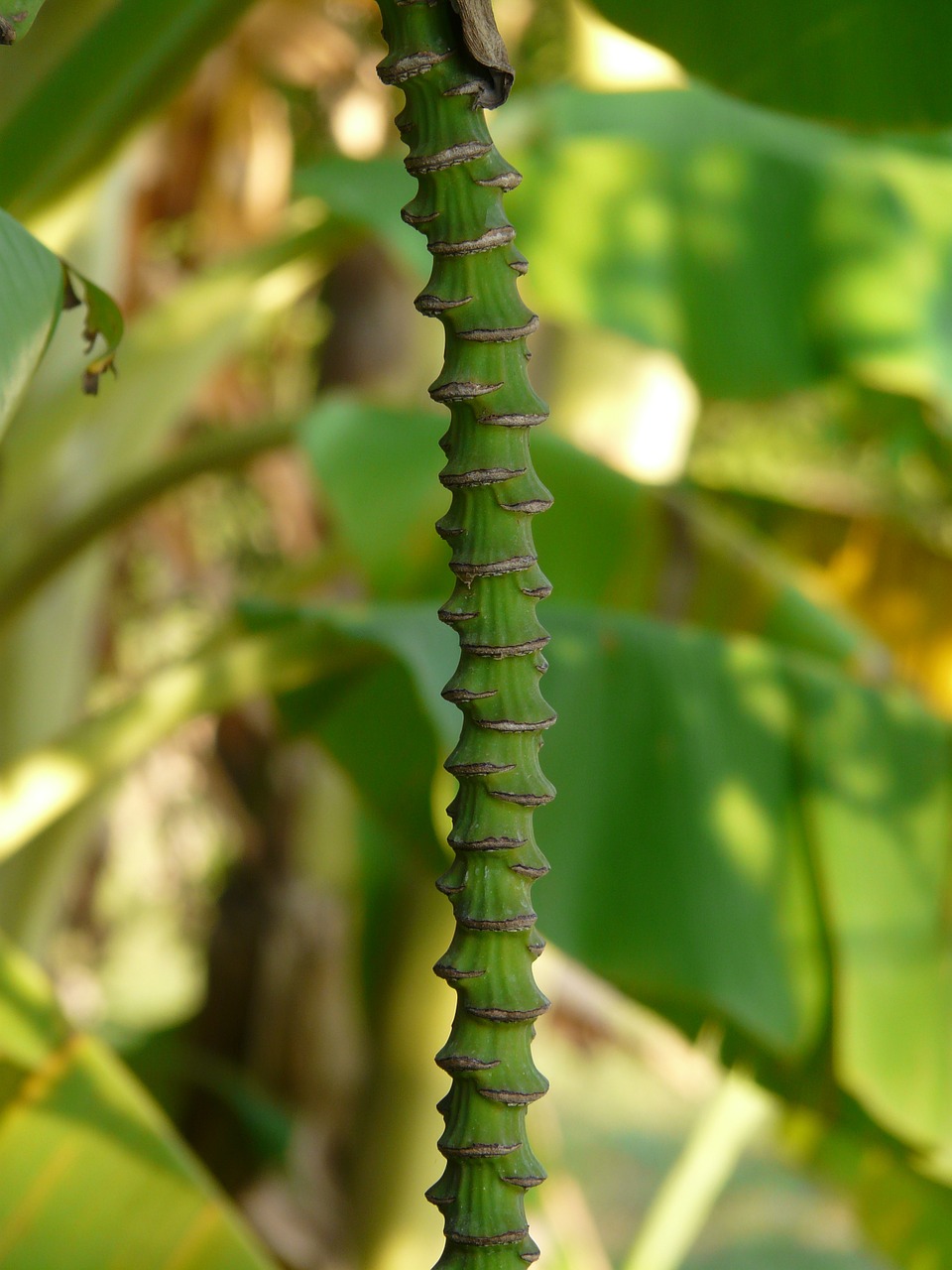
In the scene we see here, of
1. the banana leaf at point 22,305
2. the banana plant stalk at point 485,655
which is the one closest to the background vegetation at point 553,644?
the banana leaf at point 22,305

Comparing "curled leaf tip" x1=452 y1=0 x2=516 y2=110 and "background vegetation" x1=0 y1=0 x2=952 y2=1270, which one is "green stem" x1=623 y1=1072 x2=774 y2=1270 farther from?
"curled leaf tip" x1=452 y1=0 x2=516 y2=110

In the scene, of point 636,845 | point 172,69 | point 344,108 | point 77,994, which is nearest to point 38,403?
point 172,69

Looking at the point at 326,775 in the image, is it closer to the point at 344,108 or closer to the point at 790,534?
the point at 790,534

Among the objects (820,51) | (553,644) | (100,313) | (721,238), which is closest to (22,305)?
(100,313)

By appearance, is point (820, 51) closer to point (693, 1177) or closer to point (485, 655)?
point (485, 655)

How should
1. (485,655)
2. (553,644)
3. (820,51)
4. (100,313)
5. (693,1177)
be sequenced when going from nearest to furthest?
(485,655)
(100,313)
(820,51)
(553,644)
(693,1177)

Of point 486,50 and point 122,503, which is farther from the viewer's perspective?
point 122,503

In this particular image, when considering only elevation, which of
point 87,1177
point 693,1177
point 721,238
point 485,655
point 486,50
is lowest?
point 87,1177

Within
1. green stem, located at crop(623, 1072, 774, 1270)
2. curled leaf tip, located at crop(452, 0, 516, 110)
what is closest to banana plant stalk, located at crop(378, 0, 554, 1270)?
curled leaf tip, located at crop(452, 0, 516, 110)
